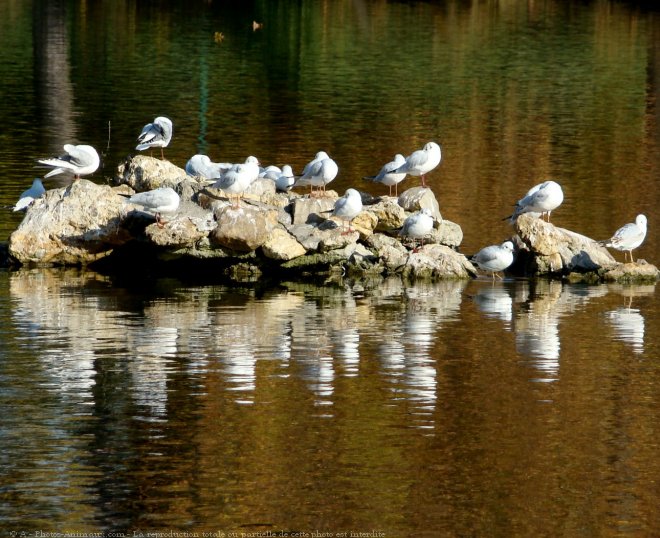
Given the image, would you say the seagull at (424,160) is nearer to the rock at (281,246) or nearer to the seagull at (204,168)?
the rock at (281,246)

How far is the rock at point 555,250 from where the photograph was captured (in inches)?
855

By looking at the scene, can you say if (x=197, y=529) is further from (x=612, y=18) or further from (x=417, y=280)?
(x=612, y=18)

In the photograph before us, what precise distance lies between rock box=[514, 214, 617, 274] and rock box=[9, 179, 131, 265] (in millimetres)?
6037

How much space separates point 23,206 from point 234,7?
180 ft

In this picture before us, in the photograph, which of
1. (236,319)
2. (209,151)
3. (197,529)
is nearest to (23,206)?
(236,319)

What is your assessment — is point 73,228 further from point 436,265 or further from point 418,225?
point 436,265

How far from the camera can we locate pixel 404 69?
175ft

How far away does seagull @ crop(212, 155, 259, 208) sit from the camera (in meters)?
21.3

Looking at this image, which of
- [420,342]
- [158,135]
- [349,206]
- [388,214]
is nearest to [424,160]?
[388,214]

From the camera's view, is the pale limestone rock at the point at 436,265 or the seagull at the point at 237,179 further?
the pale limestone rock at the point at 436,265

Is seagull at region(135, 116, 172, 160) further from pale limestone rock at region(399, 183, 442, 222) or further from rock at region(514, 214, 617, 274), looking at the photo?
rock at region(514, 214, 617, 274)

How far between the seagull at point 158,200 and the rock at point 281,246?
1452 millimetres

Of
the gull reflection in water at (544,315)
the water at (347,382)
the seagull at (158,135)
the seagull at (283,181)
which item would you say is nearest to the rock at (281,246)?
the water at (347,382)

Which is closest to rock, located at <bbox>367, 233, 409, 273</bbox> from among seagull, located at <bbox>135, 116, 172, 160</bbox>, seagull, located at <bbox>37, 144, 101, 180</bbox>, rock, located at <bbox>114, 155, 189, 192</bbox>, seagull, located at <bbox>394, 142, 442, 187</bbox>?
seagull, located at <bbox>394, 142, 442, 187</bbox>
